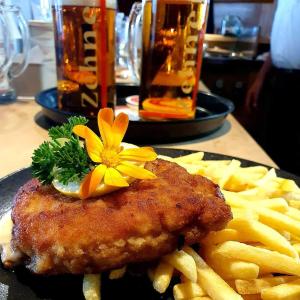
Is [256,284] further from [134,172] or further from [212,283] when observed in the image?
[134,172]

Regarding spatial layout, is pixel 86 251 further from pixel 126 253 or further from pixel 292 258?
pixel 292 258

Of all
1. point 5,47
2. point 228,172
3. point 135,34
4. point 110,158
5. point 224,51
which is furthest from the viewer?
point 224,51

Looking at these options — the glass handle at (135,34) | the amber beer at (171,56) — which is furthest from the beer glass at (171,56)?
the glass handle at (135,34)

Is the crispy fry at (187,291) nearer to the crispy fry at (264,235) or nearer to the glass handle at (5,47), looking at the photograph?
the crispy fry at (264,235)

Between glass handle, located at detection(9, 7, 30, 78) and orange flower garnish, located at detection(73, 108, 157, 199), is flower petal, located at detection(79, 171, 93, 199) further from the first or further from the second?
glass handle, located at detection(9, 7, 30, 78)

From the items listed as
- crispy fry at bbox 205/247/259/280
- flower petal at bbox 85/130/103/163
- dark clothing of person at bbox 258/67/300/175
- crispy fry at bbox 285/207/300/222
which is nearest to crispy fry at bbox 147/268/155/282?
crispy fry at bbox 205/247/259/280

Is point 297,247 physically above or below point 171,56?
below

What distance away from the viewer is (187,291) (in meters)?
0.62

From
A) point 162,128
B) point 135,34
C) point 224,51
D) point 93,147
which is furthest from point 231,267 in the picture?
point 224,51

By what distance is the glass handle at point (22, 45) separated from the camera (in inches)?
65.9

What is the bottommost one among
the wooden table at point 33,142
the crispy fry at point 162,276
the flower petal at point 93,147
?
the wooden table at point 33,142

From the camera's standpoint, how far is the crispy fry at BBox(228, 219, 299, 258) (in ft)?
2.21

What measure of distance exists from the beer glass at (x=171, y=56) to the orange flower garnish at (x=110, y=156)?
740 millimetres

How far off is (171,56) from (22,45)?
79 centimetres
